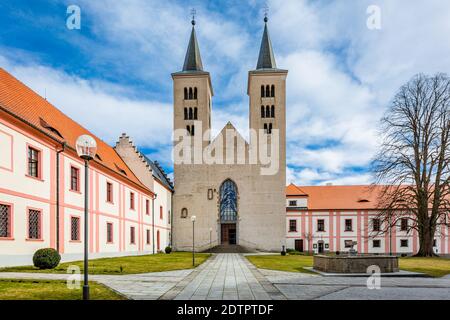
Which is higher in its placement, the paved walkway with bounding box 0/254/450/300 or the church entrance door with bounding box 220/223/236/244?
the paved walkway with bounding box 0/254/450/300

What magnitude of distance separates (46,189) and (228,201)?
2779cm

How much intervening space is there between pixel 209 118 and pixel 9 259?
34430 mm

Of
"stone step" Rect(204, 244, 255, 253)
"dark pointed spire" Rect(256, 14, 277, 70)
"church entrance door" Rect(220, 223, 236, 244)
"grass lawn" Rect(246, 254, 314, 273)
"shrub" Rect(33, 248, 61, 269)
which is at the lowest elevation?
"stone step" Rect(204, 244, 255, 253)

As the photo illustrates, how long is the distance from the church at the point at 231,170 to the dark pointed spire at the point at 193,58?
1.33 m

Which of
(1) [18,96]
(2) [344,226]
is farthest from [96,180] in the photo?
(2) [344,226]

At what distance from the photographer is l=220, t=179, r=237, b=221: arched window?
44.5 m

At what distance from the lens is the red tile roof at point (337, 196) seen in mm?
50750

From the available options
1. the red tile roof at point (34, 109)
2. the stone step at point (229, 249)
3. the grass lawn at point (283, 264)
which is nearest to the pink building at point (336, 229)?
the stone step at point (229, 249)

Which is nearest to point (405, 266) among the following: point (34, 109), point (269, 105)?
point (34, 109)

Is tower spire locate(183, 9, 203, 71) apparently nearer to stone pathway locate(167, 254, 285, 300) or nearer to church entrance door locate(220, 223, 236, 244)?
church entrance door locate(220, 223, 236, 244)

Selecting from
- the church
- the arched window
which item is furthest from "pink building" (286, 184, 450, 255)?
the arched window

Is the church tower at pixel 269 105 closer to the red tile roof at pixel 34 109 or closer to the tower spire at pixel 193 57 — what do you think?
the tower spire at pixel 193 57

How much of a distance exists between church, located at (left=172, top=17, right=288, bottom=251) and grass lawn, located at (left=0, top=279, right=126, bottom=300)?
33046mm
